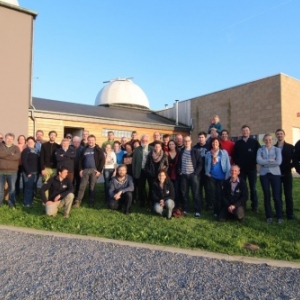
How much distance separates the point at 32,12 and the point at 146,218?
9702mm

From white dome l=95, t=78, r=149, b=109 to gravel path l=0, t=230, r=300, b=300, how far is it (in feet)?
81.6

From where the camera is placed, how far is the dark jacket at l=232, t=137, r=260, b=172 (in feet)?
21.8

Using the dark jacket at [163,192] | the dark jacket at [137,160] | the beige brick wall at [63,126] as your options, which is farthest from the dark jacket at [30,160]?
the beige brick wall at [63,126]

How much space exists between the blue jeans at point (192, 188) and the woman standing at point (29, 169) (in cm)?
352

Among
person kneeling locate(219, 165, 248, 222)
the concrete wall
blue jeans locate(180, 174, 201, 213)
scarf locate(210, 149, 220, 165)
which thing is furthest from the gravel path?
the concrete wall

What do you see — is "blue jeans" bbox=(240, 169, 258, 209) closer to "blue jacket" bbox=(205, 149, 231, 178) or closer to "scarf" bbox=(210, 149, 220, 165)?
"blue jacket" bbox=(205, 149, 231, 178)

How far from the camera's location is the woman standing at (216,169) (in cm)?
645

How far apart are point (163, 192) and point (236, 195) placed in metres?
1.47

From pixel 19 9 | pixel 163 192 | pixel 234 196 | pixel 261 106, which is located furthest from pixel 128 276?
pixel 261 106

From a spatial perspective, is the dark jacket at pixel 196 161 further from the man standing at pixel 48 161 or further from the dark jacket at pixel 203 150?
the man standing at pixel 48 161

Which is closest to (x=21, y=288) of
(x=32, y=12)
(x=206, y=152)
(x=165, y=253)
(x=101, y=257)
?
(x=101, y=257)

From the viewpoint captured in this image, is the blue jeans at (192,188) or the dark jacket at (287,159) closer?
the dark jacket at (287,159)

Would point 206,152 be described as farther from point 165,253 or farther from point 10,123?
point 10,123

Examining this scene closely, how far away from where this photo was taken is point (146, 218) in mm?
6348
